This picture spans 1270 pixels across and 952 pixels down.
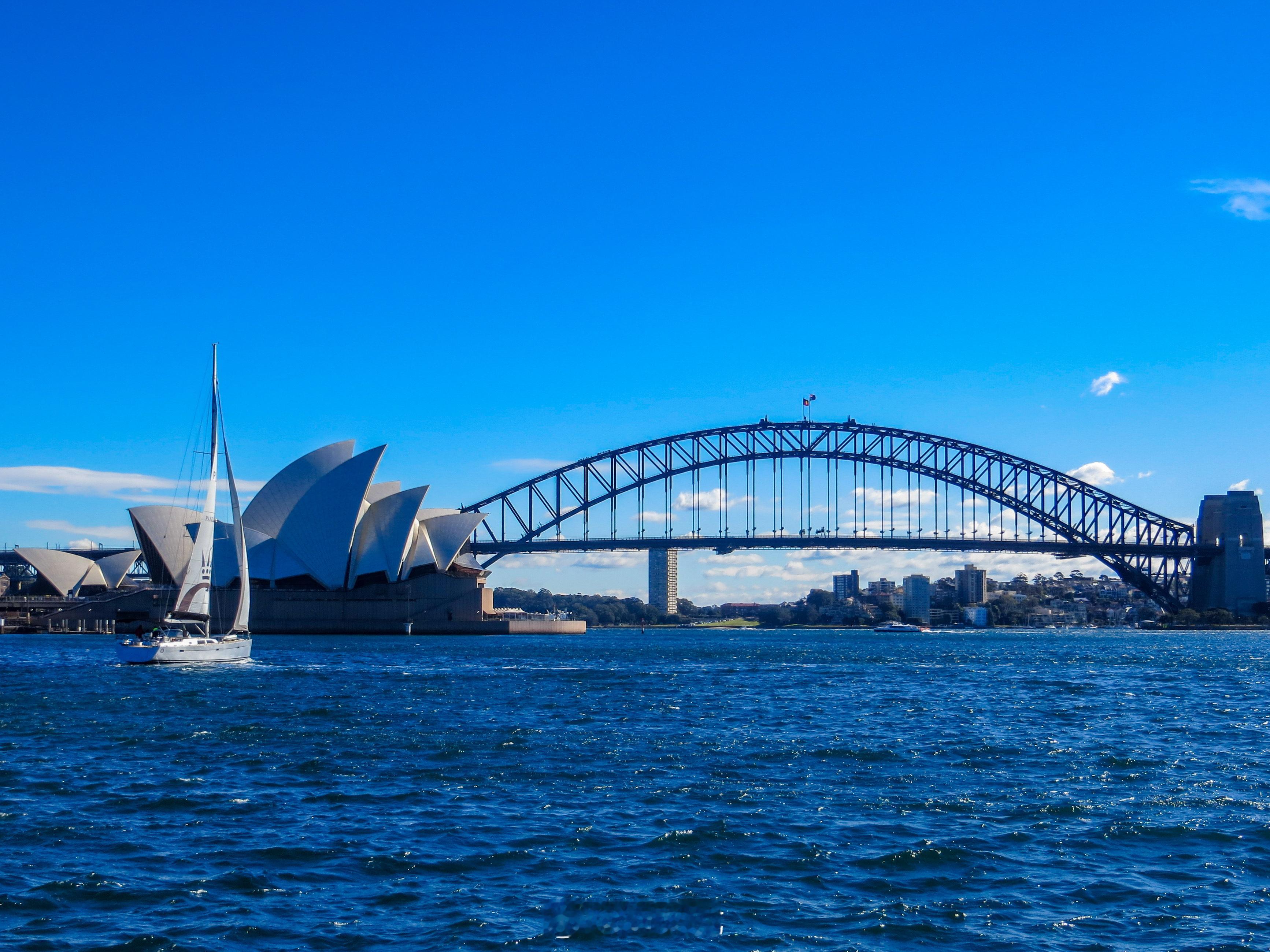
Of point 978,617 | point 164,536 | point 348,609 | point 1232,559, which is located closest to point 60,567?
point 164,536

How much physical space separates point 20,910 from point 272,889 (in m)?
1.77

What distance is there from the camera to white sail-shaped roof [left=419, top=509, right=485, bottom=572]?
86.4m

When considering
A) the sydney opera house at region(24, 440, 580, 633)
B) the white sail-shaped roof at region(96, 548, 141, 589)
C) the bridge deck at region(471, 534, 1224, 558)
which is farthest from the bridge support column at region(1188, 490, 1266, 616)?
the white sail-shaped roof at region(96, 548, 141, 589)

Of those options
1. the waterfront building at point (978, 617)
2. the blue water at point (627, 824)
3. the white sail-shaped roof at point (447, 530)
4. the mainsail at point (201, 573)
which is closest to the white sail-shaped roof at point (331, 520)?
the white sail-shaped roof at point (447, 530)

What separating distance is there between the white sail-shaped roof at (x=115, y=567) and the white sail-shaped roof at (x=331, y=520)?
90.0ft

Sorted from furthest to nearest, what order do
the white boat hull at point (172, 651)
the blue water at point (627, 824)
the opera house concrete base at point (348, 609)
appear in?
the opera house concrete base at point (348, 609), the white boat hull at point (172, 651), the blue water at point (627, 824)

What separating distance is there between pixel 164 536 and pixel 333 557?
14.2 meters

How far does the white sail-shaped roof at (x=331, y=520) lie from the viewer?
75.9 meters

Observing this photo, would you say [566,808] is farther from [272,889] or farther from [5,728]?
[5,728]

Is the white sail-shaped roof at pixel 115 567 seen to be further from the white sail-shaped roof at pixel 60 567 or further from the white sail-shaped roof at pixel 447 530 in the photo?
the white sail-shaped roof at pixel 447 530

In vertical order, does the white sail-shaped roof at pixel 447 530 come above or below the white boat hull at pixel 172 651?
above

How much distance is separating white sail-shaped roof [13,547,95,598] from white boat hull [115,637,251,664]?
6841 centimetres

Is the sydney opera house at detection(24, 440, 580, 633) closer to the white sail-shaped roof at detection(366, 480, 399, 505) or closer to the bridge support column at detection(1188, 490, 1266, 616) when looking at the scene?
the white sail-shaped roof at detection(366, 480, 399, 505)

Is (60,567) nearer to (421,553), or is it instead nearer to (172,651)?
(421,553)
